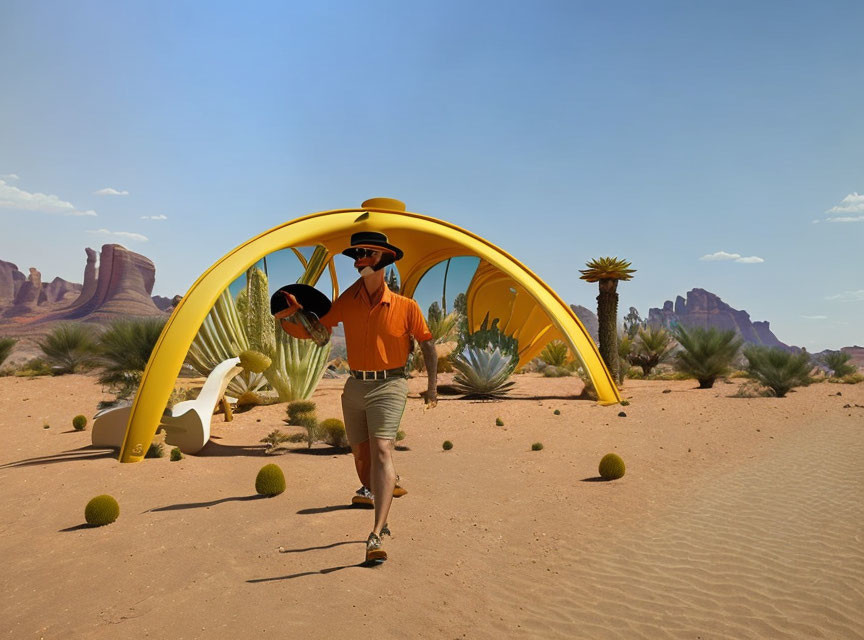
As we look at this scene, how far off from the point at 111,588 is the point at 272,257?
9.73 metres

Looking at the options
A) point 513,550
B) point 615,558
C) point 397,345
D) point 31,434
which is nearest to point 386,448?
point 397,345

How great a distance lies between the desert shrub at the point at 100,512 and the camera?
16.8 feet

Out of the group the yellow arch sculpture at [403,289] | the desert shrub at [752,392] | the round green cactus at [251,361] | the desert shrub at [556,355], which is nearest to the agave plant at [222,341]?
the yellow arch sculpture at [403,289]

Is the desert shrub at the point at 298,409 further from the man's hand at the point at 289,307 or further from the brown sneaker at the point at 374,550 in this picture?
the brown sneaker at the point at 374,550

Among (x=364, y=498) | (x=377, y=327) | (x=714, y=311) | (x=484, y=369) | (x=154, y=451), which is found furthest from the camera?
(x=714, y=311)

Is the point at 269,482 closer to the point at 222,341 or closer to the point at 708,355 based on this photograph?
the point at 222,341

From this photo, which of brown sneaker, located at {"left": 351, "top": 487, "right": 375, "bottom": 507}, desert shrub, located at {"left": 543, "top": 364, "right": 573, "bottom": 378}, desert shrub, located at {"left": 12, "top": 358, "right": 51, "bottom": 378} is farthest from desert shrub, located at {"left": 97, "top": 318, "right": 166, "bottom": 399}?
desert shrub, located at {"left": 543, "top": 364, "right": 573, "bottom": 378}

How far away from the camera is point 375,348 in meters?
4.55

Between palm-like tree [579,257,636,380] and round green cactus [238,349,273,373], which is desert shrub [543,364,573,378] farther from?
round green cactus [238,349,273,373]

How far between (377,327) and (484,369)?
951 cm

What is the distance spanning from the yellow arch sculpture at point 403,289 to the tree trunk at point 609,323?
1451 millimetres

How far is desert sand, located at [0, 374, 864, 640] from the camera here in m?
3.42

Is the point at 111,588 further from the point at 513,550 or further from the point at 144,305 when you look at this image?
A: the point at 144,305

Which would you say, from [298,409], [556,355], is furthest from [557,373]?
[298,409]
